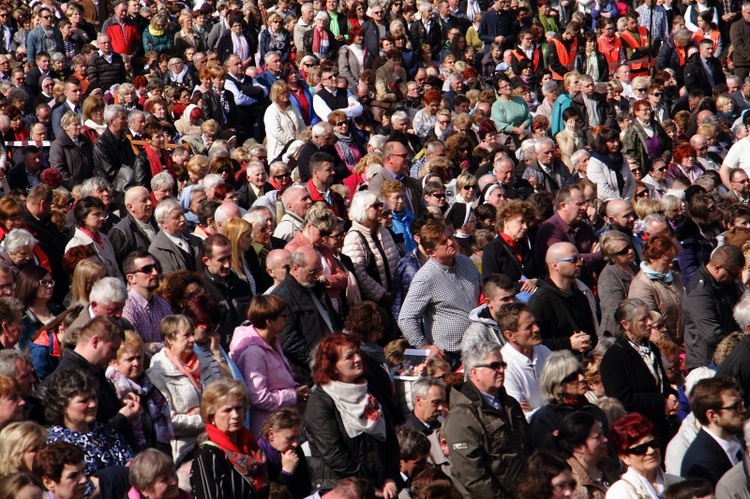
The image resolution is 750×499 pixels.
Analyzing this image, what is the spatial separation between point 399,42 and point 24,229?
A: 10087mm

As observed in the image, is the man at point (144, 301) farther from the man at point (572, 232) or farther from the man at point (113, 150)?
the man at point (113, 150)

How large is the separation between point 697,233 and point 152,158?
17.0ft

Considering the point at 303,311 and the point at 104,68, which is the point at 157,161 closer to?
the point at 303,311

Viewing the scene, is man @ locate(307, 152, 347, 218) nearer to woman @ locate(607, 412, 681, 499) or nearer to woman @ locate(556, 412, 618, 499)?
woman @ locate(556, 412, 618, 499)

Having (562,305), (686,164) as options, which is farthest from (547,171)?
(562,305)

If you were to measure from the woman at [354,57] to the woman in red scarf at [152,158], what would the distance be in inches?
216

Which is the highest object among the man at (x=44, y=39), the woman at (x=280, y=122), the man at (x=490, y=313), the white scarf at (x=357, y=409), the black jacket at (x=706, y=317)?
the white scarf at (x=357, y=409)

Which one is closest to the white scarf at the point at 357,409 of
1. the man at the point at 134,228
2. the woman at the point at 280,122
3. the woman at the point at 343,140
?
the man at the point at 134,228

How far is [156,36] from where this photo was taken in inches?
728

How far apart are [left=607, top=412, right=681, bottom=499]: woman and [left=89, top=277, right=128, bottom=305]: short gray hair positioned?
292 centimetres

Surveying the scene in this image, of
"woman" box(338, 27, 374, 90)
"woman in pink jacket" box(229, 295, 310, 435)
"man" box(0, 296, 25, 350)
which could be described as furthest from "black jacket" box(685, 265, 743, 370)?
"woman" box(338, 27, 374, 90)

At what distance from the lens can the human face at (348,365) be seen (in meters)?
6.52

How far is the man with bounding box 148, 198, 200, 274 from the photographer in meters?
8.88

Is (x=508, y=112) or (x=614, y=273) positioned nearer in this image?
(x=614, y=273)
